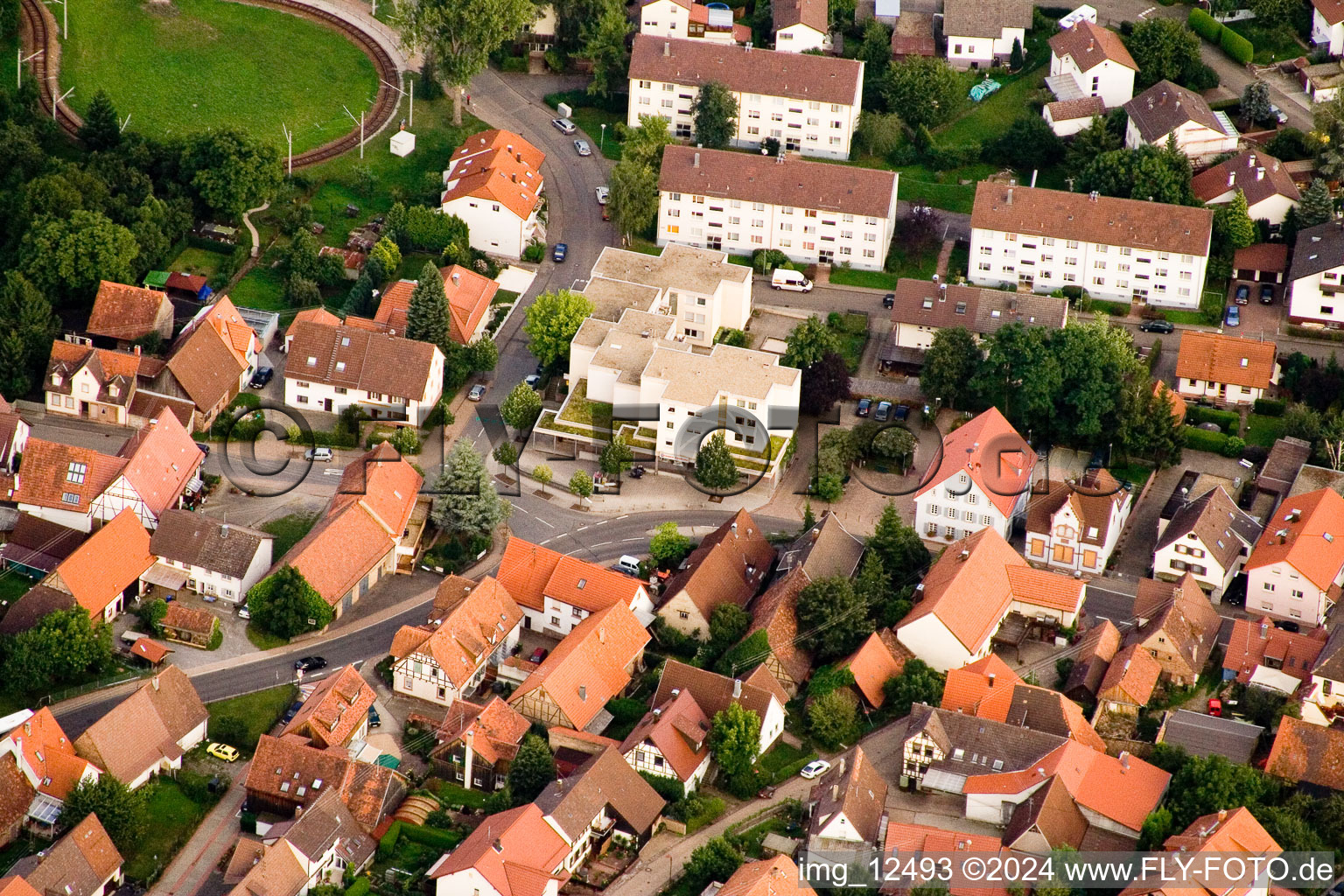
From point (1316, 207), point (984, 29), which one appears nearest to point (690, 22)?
point (984, 29)

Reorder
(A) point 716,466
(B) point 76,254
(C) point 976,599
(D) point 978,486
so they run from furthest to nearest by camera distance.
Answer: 1. (B) point 76,254
2. (A) point 716,466
3. (D) point 978,486
4. (C) point 976,599

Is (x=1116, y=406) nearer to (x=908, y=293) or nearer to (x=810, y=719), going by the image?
(x=908, y=293)

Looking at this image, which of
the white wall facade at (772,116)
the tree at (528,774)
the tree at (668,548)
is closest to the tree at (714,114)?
the white wall facade at (772,116)

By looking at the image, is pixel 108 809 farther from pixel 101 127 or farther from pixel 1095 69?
pixel 1095 69

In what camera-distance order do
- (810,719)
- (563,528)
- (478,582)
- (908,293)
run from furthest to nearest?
(908,293) < (563,528) < (478,582) < (810,719)

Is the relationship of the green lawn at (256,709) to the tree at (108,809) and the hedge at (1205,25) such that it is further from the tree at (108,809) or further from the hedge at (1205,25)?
the hedge at (1205,25)

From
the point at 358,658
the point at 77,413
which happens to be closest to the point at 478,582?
the point at 358,658
